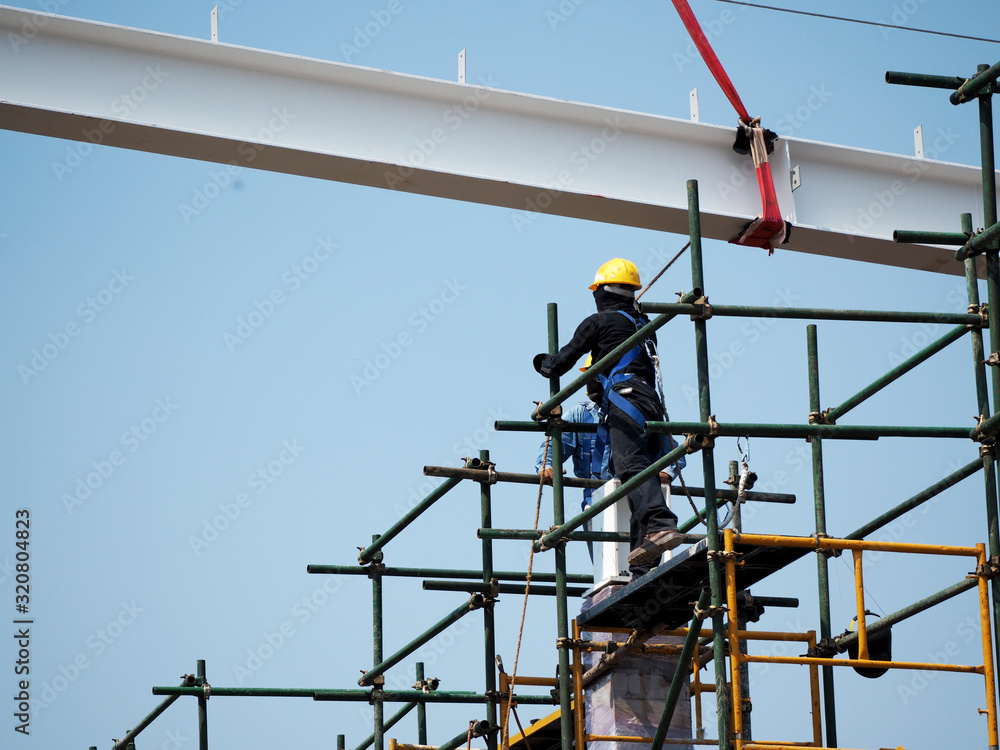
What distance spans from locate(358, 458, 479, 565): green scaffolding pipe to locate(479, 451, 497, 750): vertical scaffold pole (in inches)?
8.3

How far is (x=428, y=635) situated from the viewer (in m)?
10.0

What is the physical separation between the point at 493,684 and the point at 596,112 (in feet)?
13.3

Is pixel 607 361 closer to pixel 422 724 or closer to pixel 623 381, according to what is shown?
pixel 623 381

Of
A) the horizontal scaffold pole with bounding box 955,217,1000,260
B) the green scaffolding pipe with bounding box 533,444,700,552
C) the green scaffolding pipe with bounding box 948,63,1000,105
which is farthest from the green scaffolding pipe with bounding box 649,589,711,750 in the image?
the green scaffolding pipe with bounding box 948,63,1000,105

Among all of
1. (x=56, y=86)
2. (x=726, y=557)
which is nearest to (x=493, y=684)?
(x=726, y=557)

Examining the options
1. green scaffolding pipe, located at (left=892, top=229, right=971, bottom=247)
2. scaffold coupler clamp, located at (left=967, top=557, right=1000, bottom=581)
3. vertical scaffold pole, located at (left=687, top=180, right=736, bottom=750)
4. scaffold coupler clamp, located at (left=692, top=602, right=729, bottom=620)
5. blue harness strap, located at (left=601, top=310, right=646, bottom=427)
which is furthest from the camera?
blue harness strap, located at (left=601, top=310, right=646, bottom=427)

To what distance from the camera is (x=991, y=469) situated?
732cm

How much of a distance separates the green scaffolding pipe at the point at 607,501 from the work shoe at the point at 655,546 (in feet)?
0.99

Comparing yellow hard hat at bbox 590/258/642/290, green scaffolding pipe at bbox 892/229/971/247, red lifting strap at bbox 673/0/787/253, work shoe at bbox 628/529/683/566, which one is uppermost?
red lifting strap at bbox 673/0/787/253

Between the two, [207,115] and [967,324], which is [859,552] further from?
[207,115]

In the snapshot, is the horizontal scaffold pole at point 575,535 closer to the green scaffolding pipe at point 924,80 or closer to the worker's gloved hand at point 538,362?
the worker's gloved hand at point 538,362

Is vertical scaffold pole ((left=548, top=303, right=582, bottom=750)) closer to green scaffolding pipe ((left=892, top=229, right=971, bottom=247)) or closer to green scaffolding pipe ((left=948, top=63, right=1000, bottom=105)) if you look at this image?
green scaffolding pipe ((left=892, top=229, right=971, bottom=247))

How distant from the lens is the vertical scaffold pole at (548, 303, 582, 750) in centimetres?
817

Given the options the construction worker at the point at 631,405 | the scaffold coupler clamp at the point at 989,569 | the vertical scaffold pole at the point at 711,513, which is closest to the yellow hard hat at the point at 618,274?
Result: the construction worker at the point at 631,405
